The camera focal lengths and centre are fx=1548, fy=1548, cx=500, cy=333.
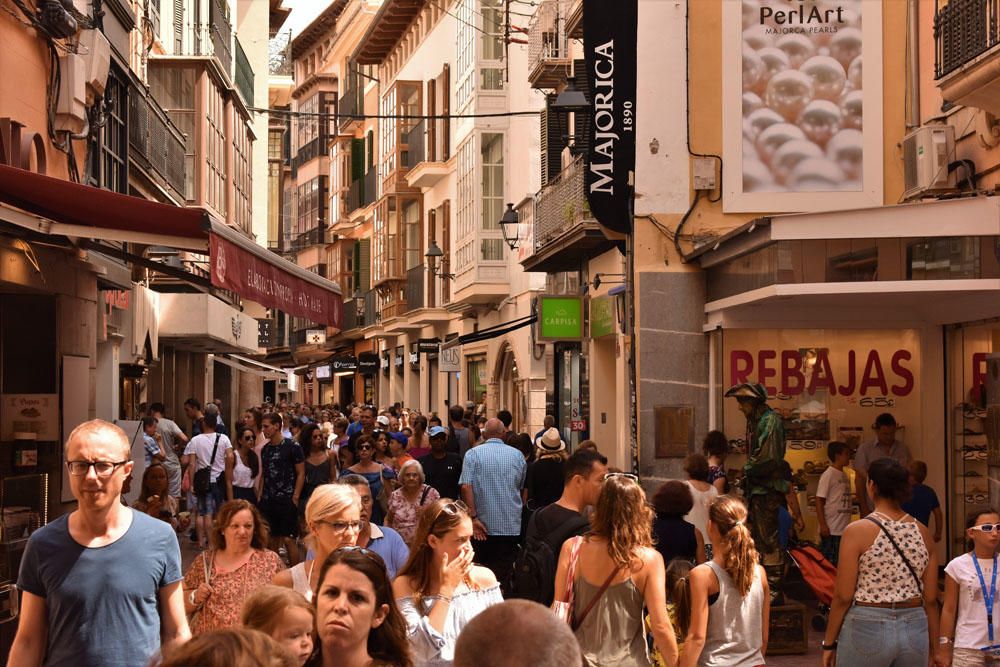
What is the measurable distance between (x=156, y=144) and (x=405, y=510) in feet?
46.9

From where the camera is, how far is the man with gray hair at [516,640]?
266 centimetres

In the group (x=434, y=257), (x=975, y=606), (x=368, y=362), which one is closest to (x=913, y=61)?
(x=975, y=606)

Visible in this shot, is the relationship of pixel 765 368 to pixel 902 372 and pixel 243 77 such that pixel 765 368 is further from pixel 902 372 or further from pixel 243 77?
pixel 243 77

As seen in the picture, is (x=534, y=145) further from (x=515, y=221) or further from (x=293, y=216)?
(x=293, y=216)

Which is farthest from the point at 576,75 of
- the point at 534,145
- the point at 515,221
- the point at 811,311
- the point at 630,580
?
the point at 630,580

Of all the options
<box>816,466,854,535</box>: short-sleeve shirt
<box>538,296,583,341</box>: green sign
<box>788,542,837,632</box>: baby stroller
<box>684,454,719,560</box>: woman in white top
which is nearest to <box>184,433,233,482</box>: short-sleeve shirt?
<box>816,466,854,535</box>: short-sleeve shirt

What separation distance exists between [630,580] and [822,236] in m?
7.93

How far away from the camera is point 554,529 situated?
7930 millimetres

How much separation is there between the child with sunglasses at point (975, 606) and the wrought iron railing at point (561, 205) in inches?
527

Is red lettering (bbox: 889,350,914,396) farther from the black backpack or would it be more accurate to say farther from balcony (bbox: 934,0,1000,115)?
the black backpack

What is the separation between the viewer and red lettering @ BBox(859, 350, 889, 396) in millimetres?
16031

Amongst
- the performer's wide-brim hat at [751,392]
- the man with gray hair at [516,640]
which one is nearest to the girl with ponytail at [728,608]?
the man with gray hair at [516,640]

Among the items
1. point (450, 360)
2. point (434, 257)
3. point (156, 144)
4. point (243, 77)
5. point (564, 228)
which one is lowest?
point (450, 360)

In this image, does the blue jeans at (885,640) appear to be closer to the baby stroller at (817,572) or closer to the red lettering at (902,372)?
the baby stroller at (817,572)
